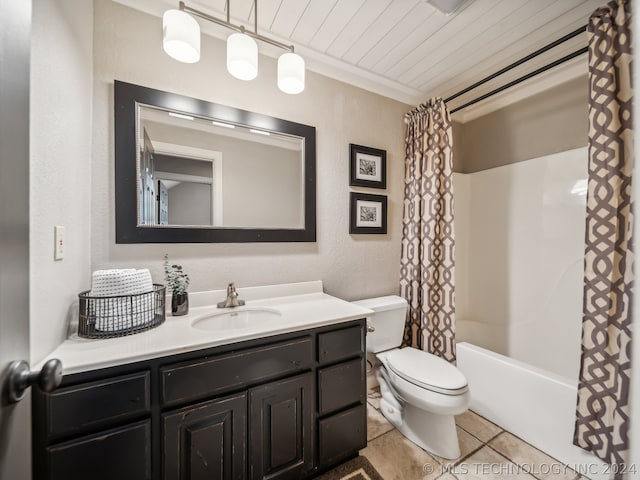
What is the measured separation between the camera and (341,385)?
4.12 feet

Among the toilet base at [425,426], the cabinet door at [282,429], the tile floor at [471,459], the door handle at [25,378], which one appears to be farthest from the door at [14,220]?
the toilet base at [425,426]

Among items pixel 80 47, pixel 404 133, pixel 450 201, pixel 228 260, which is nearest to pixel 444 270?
pixel 450 201

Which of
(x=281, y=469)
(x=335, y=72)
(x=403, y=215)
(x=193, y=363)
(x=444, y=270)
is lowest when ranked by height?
(x=281, y=469)

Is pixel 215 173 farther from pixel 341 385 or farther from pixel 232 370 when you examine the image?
pixel 341 385

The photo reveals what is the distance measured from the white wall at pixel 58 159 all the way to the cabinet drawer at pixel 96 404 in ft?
0.54

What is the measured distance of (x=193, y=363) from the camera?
95 centimetres

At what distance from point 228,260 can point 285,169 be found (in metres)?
0.66

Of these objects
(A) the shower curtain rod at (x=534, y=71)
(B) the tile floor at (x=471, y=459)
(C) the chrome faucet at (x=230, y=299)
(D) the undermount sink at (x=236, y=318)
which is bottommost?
(B) the tile floor at (x=471, y=459)

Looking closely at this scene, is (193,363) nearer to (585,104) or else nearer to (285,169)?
(285,169)

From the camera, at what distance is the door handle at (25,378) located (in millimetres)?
457

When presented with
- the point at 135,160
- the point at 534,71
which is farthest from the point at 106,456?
the point at 534,71

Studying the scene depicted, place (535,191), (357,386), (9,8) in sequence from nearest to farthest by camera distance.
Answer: (9,8) < (357,386) < (535,191)

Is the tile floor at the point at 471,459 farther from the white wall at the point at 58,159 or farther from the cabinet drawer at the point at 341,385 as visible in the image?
the white wall at the point at 58,159

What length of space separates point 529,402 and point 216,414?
165cm
